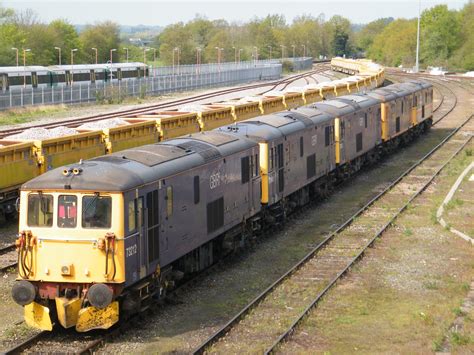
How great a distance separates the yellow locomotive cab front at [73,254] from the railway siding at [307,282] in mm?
2198

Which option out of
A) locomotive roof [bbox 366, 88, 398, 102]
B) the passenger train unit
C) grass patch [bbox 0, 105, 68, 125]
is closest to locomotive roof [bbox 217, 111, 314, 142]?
the passenger train unit

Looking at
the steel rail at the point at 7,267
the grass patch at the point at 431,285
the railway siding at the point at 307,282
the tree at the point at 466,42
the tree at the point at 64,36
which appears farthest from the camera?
the tree at the point at 466,42

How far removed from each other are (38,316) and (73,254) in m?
1.42

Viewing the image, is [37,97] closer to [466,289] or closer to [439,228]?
[439,228]

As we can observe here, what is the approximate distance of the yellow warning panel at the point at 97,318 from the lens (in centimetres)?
1433

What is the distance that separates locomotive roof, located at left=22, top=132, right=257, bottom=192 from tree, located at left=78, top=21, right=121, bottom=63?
10928 cm

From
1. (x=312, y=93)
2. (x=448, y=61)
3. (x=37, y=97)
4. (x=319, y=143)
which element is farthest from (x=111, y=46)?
(x=319, y=143)

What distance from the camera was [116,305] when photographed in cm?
1468

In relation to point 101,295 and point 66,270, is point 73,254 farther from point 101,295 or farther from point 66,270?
point 101,295

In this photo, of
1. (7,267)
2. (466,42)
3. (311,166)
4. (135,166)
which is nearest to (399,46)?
(466,42)

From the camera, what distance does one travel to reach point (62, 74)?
237ft

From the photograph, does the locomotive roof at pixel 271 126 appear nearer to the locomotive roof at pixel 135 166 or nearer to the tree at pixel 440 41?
the locomotive roof at pixel 135 166

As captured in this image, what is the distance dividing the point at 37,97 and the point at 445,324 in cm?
5176

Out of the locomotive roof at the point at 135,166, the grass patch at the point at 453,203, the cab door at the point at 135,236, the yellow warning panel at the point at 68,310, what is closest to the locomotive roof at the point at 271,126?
the locomotive roof at the point at 135,166
